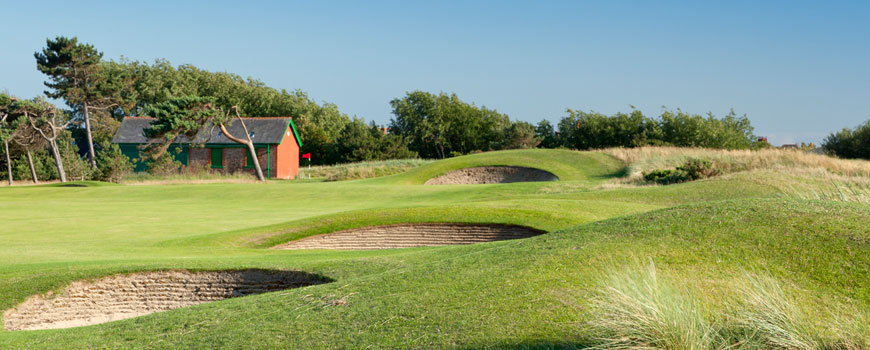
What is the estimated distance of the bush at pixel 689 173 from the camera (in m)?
26.7

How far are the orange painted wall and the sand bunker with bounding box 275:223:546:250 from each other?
39356 millimetres

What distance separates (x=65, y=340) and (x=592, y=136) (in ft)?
159

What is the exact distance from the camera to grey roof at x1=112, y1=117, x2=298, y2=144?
177ft

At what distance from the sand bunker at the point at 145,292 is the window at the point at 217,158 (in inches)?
1795

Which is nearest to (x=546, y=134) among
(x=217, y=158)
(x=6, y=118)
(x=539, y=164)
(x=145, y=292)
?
(x=539, y=164)

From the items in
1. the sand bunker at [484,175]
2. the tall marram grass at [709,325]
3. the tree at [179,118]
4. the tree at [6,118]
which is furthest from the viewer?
the tree at [6,118]

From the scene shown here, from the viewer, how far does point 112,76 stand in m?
58.3

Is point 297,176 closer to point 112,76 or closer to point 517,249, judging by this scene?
point 112,76

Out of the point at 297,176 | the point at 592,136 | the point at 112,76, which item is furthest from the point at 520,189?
the point at 112,76

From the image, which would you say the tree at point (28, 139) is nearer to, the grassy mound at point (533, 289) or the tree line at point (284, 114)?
the tree line at point (284, 114)

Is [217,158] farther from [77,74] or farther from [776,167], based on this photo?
[776,167]

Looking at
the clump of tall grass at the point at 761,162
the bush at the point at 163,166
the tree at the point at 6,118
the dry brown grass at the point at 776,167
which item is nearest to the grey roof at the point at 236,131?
the bush at the point at 163,166

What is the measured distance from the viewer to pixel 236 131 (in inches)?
2211

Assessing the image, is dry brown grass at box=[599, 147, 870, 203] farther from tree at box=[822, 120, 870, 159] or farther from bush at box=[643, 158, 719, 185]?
tree at box=[822, 120, 870, 159]
